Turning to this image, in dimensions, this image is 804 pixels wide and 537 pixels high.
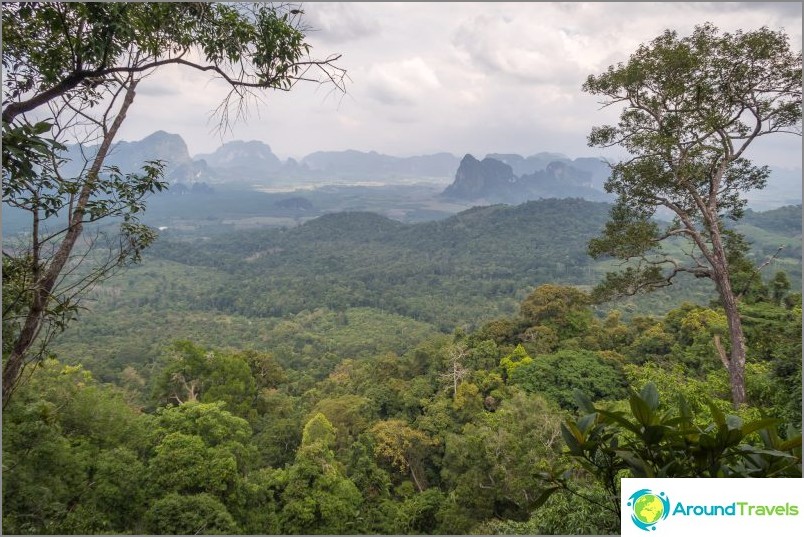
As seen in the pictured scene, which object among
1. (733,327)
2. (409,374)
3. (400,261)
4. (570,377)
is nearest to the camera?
(733,327)

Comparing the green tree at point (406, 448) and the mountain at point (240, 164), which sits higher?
the mountain at point (240, 164)

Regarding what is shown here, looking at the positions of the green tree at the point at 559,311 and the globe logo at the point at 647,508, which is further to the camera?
the green tree at the point at 559,311

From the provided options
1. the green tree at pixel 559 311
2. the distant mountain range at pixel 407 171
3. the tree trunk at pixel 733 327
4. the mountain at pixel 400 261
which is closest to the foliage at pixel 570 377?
the green tree at pixel 559 311

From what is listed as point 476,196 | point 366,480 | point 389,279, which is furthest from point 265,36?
point 476,196

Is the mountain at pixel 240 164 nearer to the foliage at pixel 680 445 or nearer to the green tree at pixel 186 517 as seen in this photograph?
the green tree at pixel 186 517

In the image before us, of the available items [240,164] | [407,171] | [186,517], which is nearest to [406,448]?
[186,517]

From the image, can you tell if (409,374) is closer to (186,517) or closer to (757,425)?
(186,517)
